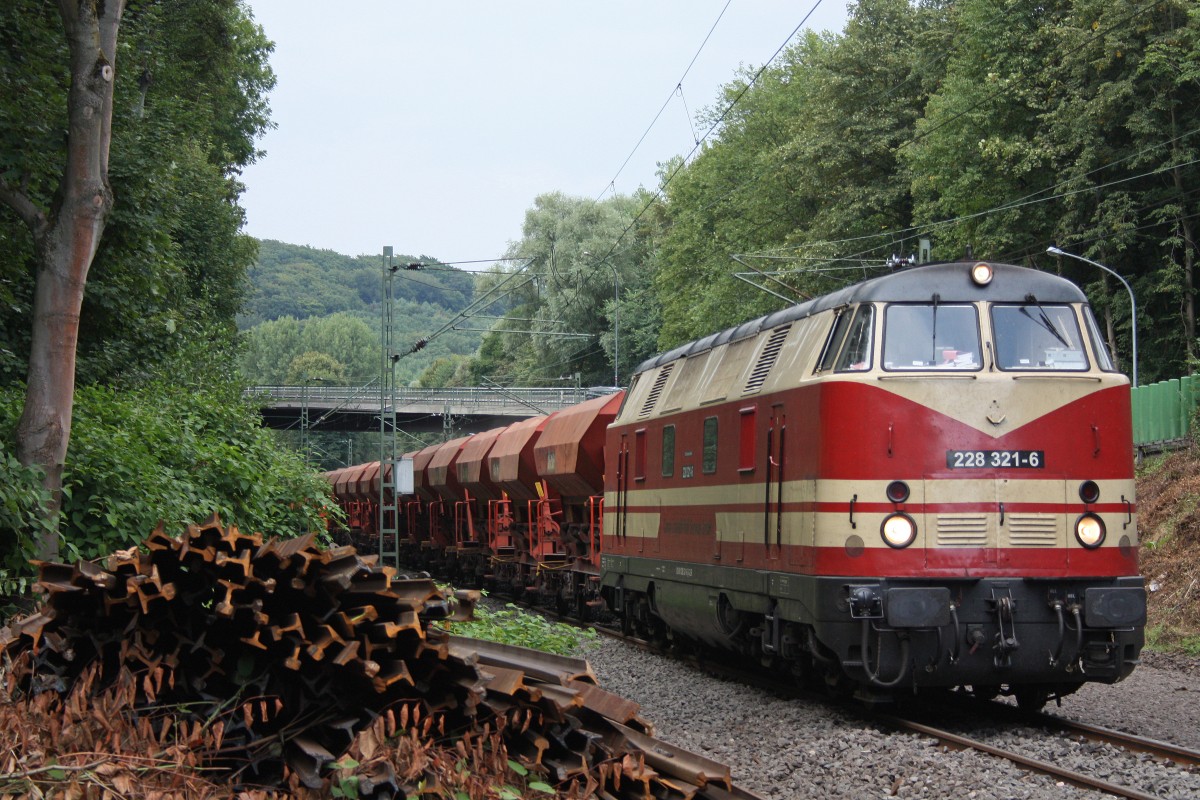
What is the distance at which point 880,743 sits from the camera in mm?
9344

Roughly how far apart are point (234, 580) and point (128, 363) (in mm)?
14437

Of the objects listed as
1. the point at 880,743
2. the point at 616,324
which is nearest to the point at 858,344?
the point at 880,743

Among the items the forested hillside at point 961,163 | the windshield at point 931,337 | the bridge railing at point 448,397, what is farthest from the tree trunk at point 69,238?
the bridge railing at point 448,397

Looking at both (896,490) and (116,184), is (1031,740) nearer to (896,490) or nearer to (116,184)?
(896,490)

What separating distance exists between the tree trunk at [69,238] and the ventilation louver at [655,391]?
6.56 m

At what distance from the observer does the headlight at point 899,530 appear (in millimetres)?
10070

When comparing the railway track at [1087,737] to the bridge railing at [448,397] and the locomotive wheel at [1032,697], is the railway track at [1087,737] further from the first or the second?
the bridge railing at [448,397]

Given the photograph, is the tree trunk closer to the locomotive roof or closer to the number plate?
the locomotive roof

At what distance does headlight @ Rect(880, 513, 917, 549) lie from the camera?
33.0ft

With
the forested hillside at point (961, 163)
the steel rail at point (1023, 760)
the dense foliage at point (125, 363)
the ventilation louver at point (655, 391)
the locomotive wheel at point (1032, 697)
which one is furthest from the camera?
the forested hillside at point (961, 163)

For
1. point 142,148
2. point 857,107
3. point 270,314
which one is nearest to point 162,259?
point 142,148

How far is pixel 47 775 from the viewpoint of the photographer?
16.8ft

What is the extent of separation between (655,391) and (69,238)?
693 cm

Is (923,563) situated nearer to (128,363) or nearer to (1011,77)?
(128,363)
